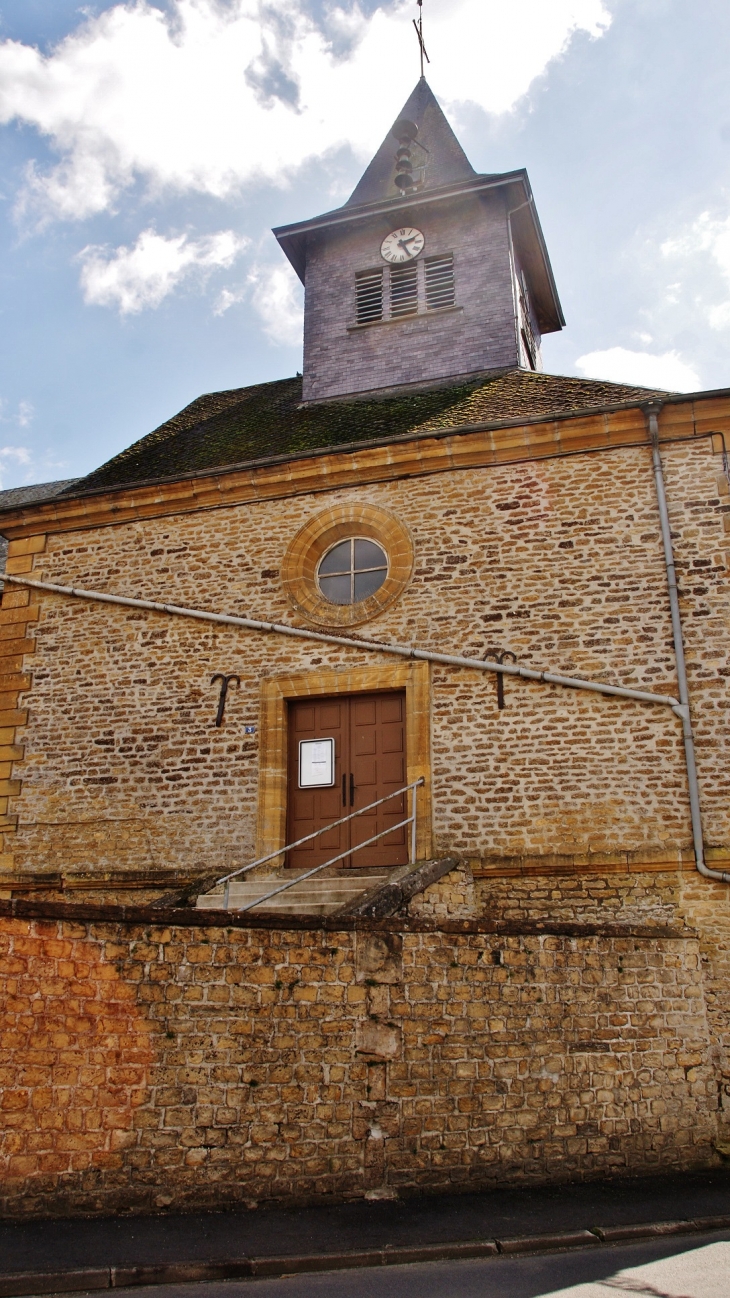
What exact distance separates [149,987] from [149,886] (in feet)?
14.0

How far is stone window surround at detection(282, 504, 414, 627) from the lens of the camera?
10.4 metres

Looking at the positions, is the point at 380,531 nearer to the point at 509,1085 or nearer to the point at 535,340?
the point at 509,1085

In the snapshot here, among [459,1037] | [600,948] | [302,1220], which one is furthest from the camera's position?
[600,948]

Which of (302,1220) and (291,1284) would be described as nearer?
(291,1284)

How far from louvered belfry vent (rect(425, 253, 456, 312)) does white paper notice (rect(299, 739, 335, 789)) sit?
693 cm

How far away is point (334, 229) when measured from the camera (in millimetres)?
14852

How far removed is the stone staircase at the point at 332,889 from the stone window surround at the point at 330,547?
277cm

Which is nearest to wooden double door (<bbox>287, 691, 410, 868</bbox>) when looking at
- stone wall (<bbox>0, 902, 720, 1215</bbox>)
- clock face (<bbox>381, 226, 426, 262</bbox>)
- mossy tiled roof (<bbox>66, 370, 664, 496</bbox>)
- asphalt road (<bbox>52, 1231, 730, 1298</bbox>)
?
stone wall (<bbox>0, 902, 720, 1215</bbox>)

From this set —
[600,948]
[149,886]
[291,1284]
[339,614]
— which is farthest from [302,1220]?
[339,614]

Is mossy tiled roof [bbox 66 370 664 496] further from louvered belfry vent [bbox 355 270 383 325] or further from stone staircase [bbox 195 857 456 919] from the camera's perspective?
stone staircase [bbox 195 857 456 919]

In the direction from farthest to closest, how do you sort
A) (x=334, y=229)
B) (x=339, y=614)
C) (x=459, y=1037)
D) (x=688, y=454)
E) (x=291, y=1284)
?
(x=334, y=229) < (x=339, y=614) < (x=688, y=454) < (x=459, y=1037) < (x=291, y=1284)

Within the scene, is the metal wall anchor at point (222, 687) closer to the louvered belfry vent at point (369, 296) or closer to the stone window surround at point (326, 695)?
the stone window surround at point (326, 695)

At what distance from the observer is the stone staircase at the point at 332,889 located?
301 inches

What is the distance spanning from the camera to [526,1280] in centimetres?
492
